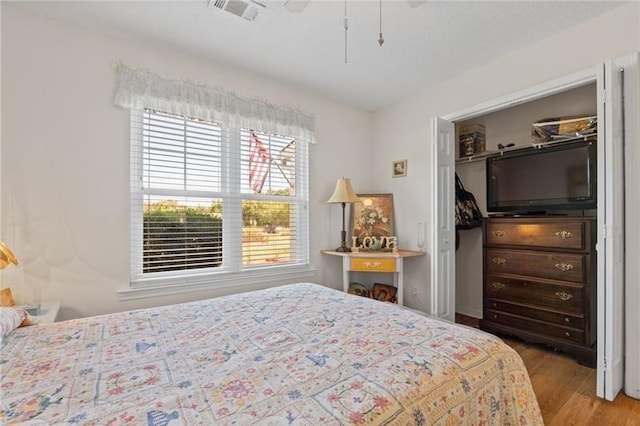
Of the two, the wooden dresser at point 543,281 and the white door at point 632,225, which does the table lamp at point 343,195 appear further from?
the white door at point 632,225

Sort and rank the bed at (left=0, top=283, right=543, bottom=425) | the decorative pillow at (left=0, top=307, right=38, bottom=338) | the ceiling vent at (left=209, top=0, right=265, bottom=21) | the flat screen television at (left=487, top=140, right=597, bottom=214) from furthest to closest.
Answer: the flat screen television at (left=487, top=140, right=597, bottom=214) → the ceiling vent at (left=209, top=0, right=265, bottom=21) → the decorative pillow at (left=0, top=307, right=38, bottom=338) → the bed at (left=0, top=283, right=543, bottom=425)

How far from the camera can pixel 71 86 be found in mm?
2121

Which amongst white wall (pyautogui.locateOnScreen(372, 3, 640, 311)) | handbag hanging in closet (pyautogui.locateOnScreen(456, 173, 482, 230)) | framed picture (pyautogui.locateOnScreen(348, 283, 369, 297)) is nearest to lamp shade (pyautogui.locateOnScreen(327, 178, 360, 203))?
white wall (pyautogui.locateOnScreen(372, 3, 640, 311))

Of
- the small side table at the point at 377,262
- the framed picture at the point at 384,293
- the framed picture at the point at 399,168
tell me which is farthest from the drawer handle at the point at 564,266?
the framed picture at the point at 399,168

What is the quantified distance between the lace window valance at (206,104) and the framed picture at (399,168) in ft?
3.42

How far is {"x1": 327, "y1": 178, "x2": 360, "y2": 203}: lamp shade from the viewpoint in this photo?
3195 mm

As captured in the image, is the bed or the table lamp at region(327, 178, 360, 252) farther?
the table lamp at region(327, 178, 360, 252)

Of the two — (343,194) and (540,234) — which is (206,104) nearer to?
(343,194)

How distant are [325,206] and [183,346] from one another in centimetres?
237

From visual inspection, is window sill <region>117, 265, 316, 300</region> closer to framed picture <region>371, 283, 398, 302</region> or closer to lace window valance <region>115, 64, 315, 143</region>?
framed picture <region>371, 283, 398, 302</region>

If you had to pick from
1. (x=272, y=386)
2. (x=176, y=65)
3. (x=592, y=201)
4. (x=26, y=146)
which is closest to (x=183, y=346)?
(x=272, y=386)

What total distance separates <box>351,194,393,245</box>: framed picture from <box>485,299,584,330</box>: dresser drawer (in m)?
1.26

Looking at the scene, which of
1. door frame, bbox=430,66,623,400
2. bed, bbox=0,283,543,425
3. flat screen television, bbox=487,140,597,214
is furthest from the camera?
flat screen television, bbox=487,140,597,214

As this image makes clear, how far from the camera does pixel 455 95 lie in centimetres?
301
